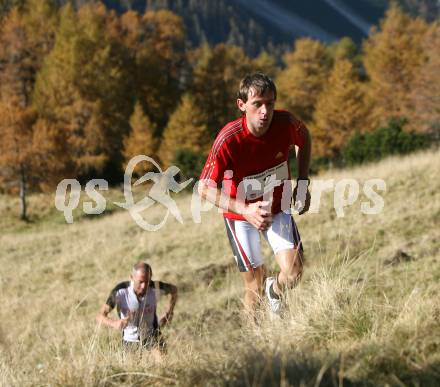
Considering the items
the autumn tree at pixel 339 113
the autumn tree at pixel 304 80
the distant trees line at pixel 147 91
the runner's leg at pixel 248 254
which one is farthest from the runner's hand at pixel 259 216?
the autumn tree at pixel 304 80

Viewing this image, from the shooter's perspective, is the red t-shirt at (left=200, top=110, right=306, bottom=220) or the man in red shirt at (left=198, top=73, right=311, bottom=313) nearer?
the man in red shirt at (left=198, top=73, right=311, bottom=313)

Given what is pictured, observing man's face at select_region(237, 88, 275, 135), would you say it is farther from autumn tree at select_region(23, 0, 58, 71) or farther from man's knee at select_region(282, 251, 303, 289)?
autumn tree at select_region(23, 0, 58, 71)

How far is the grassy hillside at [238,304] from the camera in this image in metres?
3.11

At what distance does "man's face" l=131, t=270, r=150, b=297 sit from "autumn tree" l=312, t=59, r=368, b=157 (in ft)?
128

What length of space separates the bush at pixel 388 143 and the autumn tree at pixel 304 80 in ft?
67.1

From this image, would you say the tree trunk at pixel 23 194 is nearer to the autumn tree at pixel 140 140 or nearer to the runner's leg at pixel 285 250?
the autumn tree at pixel 140 140

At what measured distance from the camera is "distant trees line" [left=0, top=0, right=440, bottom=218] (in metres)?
40.0

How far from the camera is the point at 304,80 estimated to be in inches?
2167

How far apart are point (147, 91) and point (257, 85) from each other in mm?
53204

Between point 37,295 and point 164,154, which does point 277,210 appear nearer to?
point 37,295

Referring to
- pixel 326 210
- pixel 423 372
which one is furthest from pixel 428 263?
pixel 326 210

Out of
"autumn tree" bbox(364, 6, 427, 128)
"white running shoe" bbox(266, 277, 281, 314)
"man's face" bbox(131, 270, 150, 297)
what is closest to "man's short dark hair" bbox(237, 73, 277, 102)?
"white running shoe" bbox(266, 277, 281, 314)

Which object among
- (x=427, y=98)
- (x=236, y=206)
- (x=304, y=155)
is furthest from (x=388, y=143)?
(x=236, y=206)

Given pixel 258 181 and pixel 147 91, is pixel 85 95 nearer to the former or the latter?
pixel 147 91
